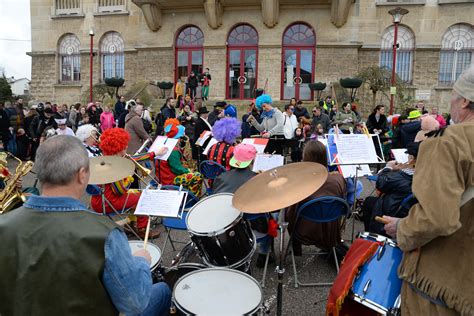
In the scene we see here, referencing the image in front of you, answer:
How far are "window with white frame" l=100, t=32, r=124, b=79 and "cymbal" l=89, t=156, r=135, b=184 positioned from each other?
19.7m

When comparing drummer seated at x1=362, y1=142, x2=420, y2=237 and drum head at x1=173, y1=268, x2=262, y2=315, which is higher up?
drummer seated at x1=362, y1=142, x2=420, y2=237

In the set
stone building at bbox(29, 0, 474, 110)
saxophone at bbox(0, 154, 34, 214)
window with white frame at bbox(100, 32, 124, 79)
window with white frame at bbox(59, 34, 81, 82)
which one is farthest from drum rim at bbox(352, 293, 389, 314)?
window with white frame at bbox(59, 34, 81, 82)

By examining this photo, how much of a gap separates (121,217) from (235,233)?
8.82ft

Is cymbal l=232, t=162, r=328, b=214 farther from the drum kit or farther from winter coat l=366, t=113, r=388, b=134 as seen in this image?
winter coat l=366, t=113, r=388, b=134

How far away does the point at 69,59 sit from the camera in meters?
22.9

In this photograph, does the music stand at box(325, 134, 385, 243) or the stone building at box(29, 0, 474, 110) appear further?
the stone building at box(29, 0, 474, 110)

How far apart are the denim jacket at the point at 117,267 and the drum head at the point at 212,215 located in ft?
3.67

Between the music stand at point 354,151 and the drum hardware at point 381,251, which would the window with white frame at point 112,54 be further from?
the drum hardware at point 381,251

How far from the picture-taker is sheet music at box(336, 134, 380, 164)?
176 inches

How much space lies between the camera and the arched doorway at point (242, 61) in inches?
786

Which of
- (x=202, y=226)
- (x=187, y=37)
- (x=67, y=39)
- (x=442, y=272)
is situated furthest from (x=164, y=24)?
(x=442, y=272)

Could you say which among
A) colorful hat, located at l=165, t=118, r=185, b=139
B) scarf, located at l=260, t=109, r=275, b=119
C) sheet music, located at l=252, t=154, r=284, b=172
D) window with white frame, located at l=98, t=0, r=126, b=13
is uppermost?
window with white frame, located at l=98, t=0, r=126, b=13

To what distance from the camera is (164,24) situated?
→ 20.5 metres

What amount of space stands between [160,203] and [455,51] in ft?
65.9
